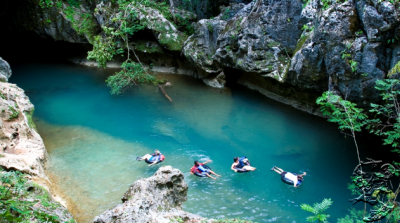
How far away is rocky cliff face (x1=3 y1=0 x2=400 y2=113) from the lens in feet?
28.2

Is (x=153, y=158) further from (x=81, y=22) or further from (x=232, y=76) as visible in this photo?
(x=81, y=22)

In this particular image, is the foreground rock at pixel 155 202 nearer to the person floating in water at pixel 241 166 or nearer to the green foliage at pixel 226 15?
the person floating in water at pixel 241 166

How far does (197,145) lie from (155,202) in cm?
594

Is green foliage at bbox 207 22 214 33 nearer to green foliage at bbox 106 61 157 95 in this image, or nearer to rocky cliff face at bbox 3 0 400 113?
rocky cliff face at bbox 3 0 400 113

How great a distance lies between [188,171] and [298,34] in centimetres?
824

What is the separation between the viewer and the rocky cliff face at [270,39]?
338 inches

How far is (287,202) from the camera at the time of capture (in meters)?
8.23

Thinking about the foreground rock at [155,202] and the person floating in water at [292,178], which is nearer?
the foreground rock at [155,202]

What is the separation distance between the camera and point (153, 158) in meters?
9.80

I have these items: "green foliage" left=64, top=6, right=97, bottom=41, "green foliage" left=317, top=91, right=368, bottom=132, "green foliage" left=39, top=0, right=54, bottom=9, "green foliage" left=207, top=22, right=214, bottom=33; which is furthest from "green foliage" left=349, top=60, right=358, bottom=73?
"green foliage" left=39, top=0, right=54, bottom=9

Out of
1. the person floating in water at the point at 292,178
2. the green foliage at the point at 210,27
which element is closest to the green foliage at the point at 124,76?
the green foliage at the point at 210,27

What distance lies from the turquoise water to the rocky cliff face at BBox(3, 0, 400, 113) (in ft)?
5.54

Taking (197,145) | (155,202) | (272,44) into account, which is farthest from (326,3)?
(155,202)

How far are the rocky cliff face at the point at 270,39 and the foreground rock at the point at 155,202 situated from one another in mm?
6810
